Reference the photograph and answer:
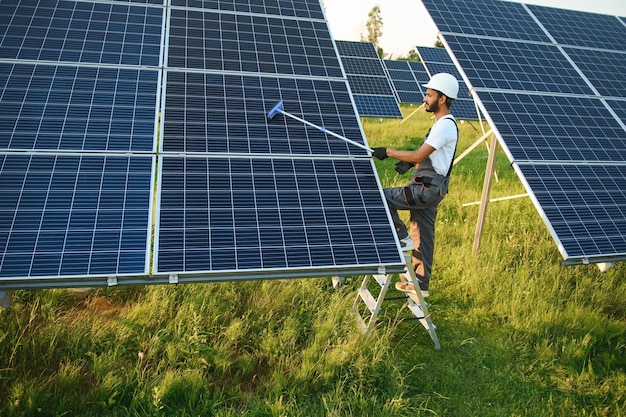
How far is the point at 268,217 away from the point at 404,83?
18647 millimetres

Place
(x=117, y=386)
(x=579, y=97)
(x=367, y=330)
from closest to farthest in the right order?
(x=117, y=386), (x=367, y=330), (x=579, y=97)

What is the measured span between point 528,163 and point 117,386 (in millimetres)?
5644

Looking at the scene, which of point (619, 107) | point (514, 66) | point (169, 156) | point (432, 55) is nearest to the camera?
point (169, 156)

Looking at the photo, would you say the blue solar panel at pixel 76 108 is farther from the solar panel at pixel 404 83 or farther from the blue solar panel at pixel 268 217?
the solar panel at pixel 404 83

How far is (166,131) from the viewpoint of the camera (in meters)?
5.12

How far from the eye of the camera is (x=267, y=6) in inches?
291

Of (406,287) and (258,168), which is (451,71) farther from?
(258,168)

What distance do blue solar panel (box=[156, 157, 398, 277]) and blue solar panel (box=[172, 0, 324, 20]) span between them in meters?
3.17

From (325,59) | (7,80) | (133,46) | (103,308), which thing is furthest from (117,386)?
(325,59)

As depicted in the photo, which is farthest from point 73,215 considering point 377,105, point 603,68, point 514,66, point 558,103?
point 377,105

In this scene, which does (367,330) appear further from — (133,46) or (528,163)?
(133,46)

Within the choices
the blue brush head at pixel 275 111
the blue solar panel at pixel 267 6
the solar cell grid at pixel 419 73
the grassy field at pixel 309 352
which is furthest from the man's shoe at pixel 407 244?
the solar cell grid at pixel 419 73

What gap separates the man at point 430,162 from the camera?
546 cm

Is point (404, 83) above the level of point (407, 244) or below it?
below
